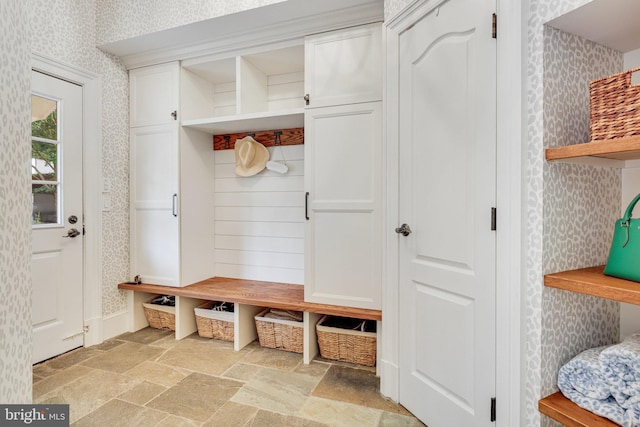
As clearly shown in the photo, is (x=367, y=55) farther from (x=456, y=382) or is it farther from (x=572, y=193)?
(x=456, y=382)

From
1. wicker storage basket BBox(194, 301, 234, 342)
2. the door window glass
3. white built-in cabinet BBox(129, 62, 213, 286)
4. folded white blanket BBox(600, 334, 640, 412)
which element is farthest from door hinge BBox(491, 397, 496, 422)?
the door window glass

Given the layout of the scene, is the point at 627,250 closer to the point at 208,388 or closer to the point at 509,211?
the point at 509,211

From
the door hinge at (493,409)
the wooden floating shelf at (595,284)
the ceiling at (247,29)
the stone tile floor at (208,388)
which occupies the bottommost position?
the stone tile floor at (208,388)

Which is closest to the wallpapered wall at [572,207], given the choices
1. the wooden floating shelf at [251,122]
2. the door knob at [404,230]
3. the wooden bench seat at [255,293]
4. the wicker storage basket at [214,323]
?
the door knob at [404,230]

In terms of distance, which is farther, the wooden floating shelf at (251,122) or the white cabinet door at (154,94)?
the white cabinet door at (154,94)

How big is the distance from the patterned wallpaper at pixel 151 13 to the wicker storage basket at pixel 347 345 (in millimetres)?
2274

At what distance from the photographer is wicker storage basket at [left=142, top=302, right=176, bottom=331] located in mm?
2900

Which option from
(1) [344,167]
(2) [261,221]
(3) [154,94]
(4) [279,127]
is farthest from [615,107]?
(3) [154,94]

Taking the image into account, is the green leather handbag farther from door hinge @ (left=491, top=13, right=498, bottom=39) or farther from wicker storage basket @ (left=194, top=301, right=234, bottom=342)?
wicker storage basket @ (left=194, top=301, right=234, bottom=342)

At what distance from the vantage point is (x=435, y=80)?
1586mm

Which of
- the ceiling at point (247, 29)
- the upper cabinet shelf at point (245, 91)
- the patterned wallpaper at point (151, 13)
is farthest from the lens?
the upper cabinet shelf at point (245, 91)

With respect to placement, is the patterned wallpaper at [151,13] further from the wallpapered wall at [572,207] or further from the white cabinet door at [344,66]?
the wallpapered wall at [572,207]

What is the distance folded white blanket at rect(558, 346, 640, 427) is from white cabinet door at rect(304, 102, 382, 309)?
1104 mm

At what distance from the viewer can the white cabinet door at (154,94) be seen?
2764 millimetres
